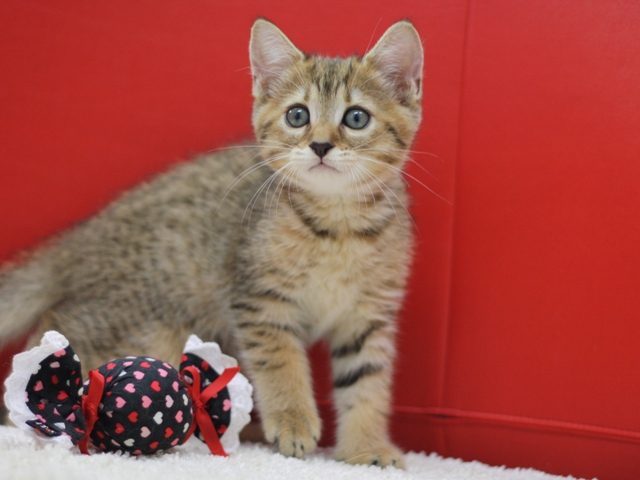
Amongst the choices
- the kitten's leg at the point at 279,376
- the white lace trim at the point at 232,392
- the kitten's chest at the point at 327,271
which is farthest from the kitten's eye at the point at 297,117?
the white lace trim at the point at 232,392

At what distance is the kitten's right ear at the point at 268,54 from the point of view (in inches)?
54.7

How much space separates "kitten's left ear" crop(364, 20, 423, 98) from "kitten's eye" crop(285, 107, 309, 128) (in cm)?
18

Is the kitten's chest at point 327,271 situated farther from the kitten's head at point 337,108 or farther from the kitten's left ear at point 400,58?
the kitten's left ear at point 400,58

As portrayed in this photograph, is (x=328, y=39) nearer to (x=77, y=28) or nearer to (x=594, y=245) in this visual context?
(x=77, y=28)

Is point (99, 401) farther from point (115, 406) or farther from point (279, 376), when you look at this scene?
point (279, 376)

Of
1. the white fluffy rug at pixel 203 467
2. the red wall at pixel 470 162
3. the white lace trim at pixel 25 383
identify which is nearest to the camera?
the white fluffy rug at pixel 203 467

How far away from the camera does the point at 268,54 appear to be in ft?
4.73

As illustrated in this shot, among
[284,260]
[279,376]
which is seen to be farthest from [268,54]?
[279,376]

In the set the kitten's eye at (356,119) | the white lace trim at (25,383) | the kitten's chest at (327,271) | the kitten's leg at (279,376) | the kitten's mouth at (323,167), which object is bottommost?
the kitten's leg at (279,376)

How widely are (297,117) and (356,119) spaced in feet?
0.42

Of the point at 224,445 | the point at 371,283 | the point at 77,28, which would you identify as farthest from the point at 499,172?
the point at 77,28

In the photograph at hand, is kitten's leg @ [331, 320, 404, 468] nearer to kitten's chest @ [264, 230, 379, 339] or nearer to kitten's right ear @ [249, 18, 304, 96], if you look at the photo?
kitten's chest @ [264, 230, 379, 339]

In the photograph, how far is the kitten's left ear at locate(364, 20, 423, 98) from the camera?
135 centimetres

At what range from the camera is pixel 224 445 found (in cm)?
116
